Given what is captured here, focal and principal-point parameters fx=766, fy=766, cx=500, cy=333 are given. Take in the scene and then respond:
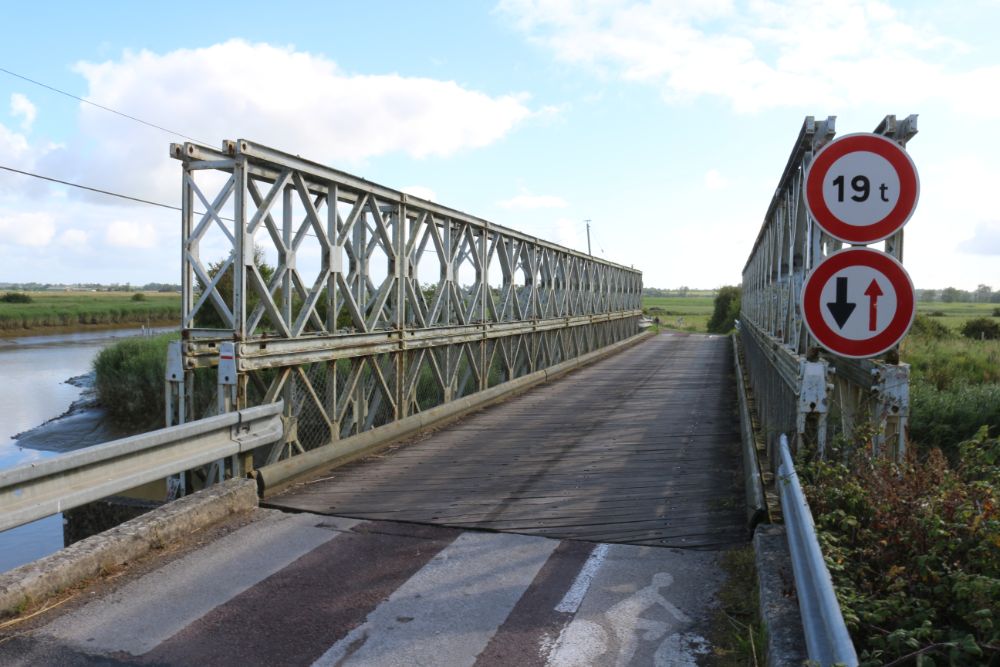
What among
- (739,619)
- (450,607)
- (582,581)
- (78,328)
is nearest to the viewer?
(739,619)

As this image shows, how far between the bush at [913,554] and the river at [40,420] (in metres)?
8.61

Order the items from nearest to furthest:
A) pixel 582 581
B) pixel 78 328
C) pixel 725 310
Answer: pixel 582 581 < pixel 78 328 < pixel 725 310

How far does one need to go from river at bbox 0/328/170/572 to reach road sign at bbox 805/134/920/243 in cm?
896

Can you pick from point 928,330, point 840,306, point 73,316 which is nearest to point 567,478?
point 840,306

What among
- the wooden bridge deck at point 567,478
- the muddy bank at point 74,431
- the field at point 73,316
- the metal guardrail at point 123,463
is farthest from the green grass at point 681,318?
the metal guardrail at point 123,463

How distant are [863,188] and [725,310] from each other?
6354 centimetres

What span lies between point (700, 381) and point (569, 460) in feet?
34.6

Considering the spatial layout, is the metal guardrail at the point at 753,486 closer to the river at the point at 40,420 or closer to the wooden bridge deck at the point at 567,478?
the wooden bridge deck at the point at 567,478

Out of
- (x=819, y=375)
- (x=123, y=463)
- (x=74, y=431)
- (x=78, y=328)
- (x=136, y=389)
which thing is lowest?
(x=74, y=431)

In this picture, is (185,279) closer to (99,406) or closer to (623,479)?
(623,479)

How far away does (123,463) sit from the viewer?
17.3ft

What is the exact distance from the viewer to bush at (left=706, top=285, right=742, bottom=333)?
62.4 m

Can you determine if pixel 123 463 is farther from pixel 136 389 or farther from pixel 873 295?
pixel 136 389

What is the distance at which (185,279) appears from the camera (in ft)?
23.0
